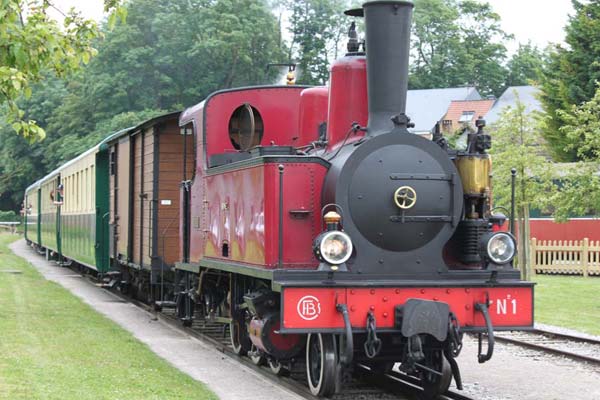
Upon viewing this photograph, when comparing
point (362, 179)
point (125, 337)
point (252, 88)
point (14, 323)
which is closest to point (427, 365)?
point (362, 179)

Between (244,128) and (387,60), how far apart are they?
3022 millimetres

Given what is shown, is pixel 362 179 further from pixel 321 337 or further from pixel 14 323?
pixel 14 323

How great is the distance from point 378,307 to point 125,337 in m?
5.53

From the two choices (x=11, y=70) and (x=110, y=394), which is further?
(x=11, y=70)

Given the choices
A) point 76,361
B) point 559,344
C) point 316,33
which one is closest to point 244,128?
point 76,361

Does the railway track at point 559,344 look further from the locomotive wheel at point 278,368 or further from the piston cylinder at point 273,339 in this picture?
the piston cylinder at point 273,339

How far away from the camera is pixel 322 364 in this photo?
854 centimetres

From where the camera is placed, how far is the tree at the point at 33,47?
977 cm

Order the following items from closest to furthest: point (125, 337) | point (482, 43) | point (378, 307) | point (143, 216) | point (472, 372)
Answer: point (378, 307) < point (472, 372) < point (125, 337) < point (143, 216) < point (482, 43)

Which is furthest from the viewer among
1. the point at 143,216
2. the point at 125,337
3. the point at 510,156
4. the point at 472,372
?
the point at 510,156

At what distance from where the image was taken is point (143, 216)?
1587 cm

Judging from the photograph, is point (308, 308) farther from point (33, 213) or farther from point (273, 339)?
point (33, 213)

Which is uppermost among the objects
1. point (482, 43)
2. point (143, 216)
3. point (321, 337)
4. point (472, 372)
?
point (482, 43)

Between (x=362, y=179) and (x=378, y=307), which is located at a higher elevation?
(x=362, y=179)
